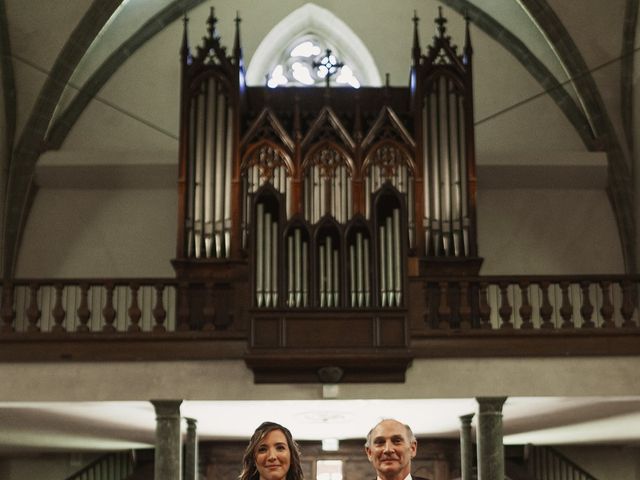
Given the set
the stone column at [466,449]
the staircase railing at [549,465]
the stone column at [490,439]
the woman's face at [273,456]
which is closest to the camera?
the woman's face at [273,456]

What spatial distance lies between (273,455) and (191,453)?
10.7 m

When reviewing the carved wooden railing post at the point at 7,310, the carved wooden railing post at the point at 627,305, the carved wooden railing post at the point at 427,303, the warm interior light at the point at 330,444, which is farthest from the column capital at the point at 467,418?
the carved wooden railing post at the point at 7,310

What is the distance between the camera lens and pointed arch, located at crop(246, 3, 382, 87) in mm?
18656

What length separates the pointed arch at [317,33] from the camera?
61.2 ft

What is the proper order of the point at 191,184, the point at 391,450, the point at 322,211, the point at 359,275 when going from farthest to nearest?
the point at 191,184 → the point at 322,211 → the point at 359,275 → the point at 391,450

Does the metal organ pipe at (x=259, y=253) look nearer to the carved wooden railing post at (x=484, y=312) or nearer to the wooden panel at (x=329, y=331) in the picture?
the wooden panel at (x=329, y=331)

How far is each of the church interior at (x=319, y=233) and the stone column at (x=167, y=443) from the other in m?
0.05

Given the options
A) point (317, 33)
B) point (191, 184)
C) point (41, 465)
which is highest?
point (317, 33)

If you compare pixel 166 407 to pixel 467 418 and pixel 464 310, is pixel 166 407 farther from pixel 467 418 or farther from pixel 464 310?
pixel 467 418

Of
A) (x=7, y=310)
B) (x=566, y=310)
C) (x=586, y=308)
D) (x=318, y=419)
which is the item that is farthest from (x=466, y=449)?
(x=7, y=310)

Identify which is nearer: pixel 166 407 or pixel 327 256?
pixel 166 407

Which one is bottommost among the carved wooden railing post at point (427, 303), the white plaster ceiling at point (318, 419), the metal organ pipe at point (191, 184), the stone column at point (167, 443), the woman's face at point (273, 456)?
the woman's face at point (273, 456)

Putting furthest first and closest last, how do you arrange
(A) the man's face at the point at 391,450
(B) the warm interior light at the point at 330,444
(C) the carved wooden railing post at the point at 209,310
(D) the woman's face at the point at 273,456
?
→ (B) the warm interior light at the point at 330,444 → (C) the carved wooden railing post at the point at 209,310 → (D) the woman's face at the point at 273,456 → (A) the man's face at the point at 391,450

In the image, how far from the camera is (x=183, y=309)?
13836mm
